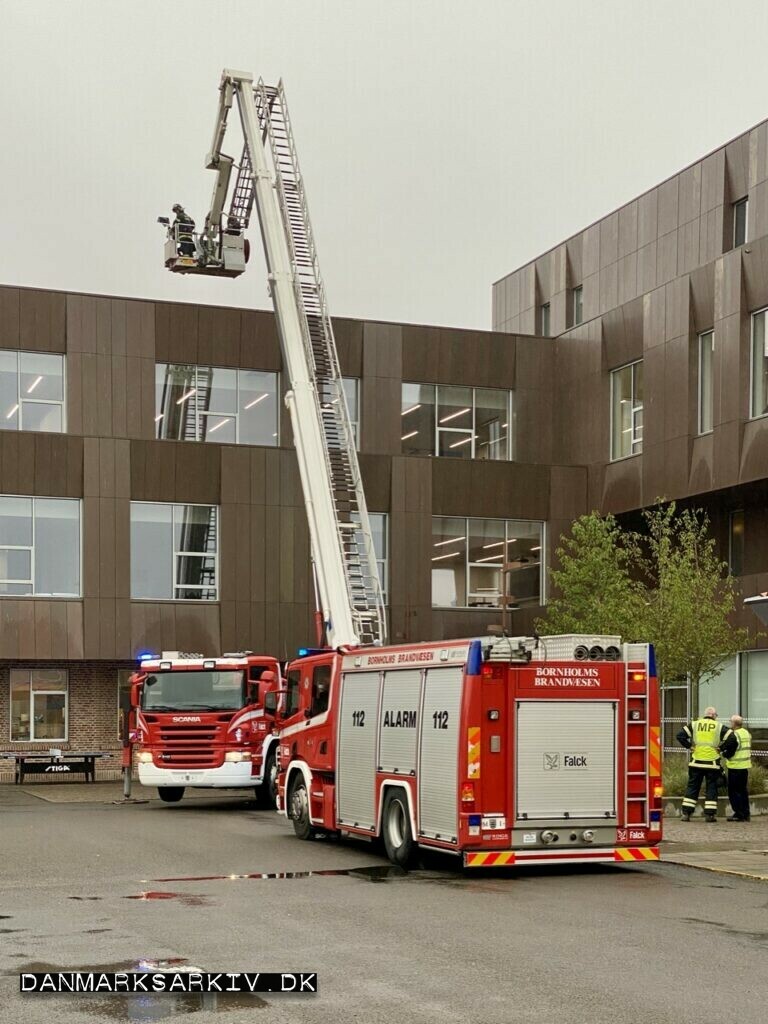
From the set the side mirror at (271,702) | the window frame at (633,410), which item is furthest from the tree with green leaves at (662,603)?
the side mirror at (271,702)

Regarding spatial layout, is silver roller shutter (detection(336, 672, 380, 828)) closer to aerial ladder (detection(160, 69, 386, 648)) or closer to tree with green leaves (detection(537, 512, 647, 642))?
aerial ladder (detection(160, 69, 386, 648))

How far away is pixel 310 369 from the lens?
92.9 ft

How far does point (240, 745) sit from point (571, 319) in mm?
25505

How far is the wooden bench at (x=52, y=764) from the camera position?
3478cm

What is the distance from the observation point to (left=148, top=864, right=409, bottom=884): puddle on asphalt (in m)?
15.6

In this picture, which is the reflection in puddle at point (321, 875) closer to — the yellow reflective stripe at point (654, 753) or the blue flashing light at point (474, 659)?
the blue flashing light at point (474, 659)

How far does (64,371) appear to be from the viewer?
36.8 metres

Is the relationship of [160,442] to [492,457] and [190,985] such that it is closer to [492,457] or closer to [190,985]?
[492,457]

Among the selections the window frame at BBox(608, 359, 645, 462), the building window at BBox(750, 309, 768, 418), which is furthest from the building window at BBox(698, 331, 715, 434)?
the window frame at BBox(608, 359, 645, 462)

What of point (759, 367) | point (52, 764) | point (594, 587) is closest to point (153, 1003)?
point (594, 587)

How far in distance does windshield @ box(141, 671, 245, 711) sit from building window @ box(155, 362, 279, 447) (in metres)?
11.3

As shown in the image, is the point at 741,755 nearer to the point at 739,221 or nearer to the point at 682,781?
the point at 682,781

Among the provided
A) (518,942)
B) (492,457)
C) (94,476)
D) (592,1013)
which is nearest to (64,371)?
(94,476)

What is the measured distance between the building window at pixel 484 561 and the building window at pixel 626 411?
3.48 meters
